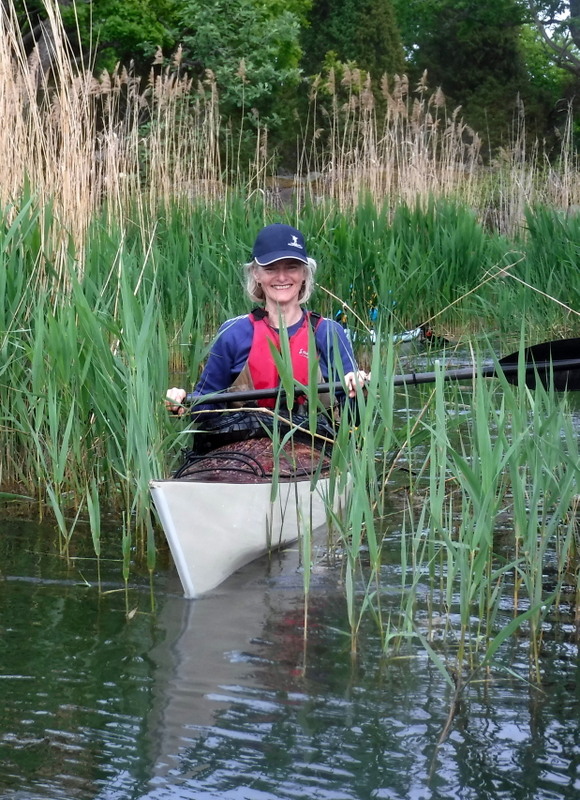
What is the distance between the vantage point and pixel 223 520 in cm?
376

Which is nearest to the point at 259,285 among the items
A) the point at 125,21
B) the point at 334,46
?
the point at 125,21

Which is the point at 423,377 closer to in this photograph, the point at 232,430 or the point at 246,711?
the point at 232,430

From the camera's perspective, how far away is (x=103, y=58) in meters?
22.8

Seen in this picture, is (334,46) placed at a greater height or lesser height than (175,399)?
greater

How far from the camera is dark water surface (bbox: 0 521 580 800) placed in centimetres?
242

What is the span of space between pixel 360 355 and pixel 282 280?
101 inches

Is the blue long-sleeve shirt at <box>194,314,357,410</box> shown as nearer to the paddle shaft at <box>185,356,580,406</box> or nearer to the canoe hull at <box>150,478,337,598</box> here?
the paddle shaft at <box>185,356,580,406</box>

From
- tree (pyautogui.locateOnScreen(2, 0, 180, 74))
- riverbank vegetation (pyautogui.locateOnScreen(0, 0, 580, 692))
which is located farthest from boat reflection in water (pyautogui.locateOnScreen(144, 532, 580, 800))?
tree (pyautogui.locateOnScreen(2, 0, 180, 74))

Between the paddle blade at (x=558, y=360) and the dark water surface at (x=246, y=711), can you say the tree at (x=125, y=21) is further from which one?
the dark water surface at (x=246, y=711)

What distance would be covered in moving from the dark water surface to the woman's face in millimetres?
1352

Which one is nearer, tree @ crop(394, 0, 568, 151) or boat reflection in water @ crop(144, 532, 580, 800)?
boat reflection in water @ crop(144, 532, 580, 800)

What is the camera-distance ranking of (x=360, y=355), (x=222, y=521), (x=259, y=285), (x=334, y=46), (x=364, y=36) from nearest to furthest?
(x=222, y=521) < (x=259, y=285) < (x=360, y=355) < (x=364, y=36) < (x=334, y=46)

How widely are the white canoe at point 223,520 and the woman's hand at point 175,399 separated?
0.91 feet

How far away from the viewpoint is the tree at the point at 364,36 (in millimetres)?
25516
